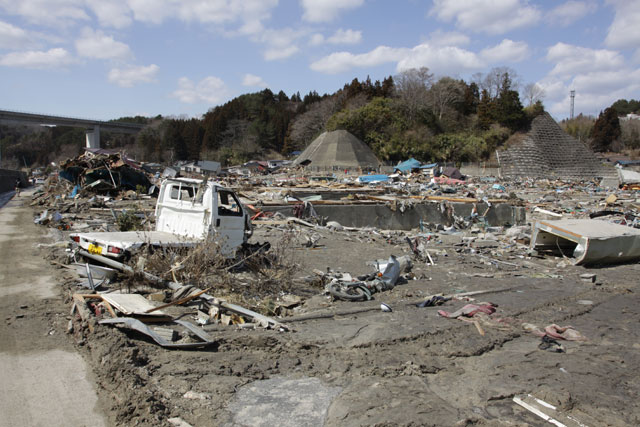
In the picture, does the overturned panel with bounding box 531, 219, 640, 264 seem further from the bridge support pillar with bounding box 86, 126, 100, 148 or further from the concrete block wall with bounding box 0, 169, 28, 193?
the bridge support pillar with bounding box 86, 126, 100, 148

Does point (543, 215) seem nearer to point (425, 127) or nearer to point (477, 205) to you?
point (477, 205)

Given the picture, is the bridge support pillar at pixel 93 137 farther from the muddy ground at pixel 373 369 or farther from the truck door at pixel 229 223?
the muddy ground at pixel 373 369

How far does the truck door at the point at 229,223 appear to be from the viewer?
25.6ft

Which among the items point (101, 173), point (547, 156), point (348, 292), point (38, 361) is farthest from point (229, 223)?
point (547, 156)

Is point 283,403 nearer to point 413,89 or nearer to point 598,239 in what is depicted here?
point 598,239

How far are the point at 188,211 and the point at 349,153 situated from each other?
38770mm

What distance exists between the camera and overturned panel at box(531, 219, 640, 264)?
10.6 m

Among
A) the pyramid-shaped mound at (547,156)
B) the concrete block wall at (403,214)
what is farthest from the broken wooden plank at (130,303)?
the pyramid-shaped mound at (547,156)

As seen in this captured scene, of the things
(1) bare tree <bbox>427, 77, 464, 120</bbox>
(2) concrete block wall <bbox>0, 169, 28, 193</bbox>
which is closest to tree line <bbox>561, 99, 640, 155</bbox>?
(1) bare tree <bbox>427, 77, 464, 120</bbox>

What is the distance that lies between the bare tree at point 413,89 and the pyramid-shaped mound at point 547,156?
11975 mm

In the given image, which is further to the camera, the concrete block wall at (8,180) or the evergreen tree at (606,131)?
the evergreen tree at (606,131)

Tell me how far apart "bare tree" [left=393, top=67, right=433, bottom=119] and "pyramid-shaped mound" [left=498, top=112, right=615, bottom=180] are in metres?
12.0

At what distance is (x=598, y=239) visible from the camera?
417 inches

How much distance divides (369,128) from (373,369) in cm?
4932
